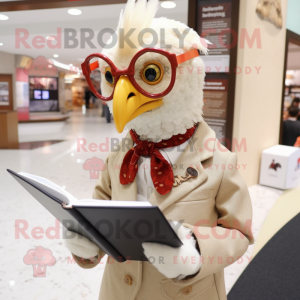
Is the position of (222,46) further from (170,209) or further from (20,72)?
(20,72)

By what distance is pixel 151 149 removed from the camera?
2.98ft

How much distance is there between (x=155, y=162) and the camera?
0.90 m

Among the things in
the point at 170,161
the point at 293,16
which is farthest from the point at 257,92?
the point at 170,161

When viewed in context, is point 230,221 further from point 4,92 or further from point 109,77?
point 4,92

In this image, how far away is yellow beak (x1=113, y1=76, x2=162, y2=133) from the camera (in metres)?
0.78

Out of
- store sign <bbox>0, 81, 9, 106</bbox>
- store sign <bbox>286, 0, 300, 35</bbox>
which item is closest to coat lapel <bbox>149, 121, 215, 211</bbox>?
store sign <bbox>286, 0, 300, 35</bbox>

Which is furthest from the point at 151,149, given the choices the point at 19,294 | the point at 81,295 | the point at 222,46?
the point at 222,46

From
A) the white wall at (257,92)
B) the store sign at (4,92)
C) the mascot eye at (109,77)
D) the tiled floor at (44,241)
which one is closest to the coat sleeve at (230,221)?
the mascot eye at (109,77)

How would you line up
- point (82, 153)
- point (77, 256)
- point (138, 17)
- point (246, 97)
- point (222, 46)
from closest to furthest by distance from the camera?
point (138, 17) < point (77, 256) < point (222, 46) < point (246, 97) < point (82, 153)

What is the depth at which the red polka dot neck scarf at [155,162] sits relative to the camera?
→ 869 mm

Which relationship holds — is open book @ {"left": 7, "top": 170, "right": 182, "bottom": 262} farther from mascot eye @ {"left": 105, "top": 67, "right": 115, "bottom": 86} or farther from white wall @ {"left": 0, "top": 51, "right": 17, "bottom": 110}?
white wall @ {"left": 0, "top": 51, "right": 17, "bottom": 110}

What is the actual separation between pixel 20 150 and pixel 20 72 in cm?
811

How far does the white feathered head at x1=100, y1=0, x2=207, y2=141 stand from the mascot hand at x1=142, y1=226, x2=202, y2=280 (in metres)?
0.31

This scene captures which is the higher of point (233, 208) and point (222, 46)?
point (222, 46)
